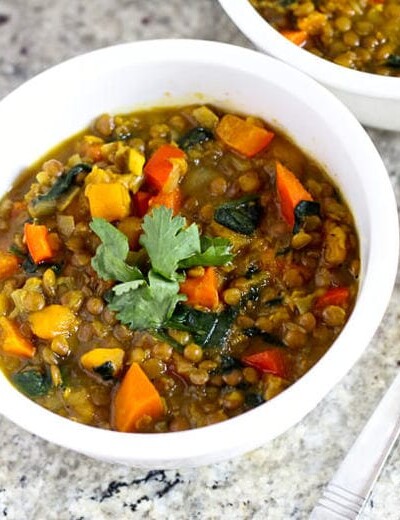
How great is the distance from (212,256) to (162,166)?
14.6 inches

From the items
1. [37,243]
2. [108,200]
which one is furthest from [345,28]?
[37,243]

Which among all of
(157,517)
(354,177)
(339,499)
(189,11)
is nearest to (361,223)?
(354,177)

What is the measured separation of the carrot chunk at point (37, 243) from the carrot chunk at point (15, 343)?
0.22 m

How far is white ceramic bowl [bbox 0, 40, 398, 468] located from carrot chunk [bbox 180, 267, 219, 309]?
1.19 feet

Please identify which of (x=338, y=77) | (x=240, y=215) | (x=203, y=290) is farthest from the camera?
(x=338, y=77)

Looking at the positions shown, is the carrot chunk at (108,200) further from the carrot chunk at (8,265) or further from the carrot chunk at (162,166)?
the carrot chunk at (8,265)

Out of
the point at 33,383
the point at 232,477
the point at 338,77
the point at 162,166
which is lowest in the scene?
the point at 232,477

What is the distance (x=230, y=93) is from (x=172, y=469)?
3.62 feet

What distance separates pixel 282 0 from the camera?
11.2ft

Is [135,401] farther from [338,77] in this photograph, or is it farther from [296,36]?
[296,36]

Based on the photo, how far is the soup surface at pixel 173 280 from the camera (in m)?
2.61

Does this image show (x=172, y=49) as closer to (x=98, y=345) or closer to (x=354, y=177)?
(x=354, y=177)

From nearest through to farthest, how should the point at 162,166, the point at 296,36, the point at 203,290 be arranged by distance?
Result: 1. the point at 203,290
2. the point at 162,166
3. the point at 296,36

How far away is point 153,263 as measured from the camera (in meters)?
2.64
